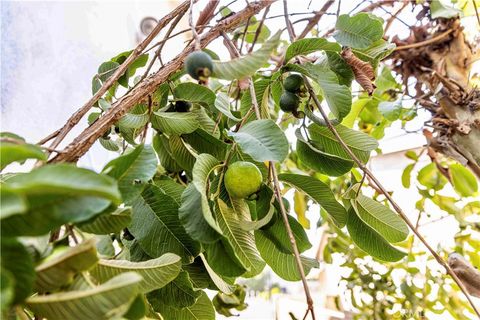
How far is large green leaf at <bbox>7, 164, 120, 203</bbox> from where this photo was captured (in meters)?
0.25

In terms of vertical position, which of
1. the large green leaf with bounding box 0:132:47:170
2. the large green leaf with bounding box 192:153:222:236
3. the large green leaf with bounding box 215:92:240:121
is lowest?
the large green leaf with bounding box 192:153:222:236

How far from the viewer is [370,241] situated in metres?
0.56

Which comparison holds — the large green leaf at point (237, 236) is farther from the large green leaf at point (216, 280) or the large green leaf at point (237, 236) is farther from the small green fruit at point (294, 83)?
the small green fruit at point (294, 83)

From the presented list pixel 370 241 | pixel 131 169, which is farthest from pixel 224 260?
pixel 370 241

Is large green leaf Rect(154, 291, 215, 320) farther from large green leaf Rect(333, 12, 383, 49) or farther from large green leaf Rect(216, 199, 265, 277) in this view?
large green leaf Rect(333, 12, 383, 49)

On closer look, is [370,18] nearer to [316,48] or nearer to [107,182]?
[316,48]

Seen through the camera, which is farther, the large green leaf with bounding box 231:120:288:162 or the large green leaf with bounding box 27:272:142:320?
the large green leaf with bounding box 231:120:288:162

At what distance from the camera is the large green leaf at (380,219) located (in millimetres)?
587

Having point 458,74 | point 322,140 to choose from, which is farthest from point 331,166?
point 458,74

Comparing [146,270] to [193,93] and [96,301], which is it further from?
[193,93]

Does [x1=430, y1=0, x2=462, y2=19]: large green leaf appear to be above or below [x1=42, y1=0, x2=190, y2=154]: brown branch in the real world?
below

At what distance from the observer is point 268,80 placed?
602 millimetres

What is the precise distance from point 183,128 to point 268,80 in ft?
0.51

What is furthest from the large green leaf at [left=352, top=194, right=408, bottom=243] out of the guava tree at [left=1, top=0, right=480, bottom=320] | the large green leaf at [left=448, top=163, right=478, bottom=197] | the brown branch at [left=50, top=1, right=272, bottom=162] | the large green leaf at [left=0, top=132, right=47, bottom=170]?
the large green leaf at [left=448, top=163, right=478, bottom=197]
